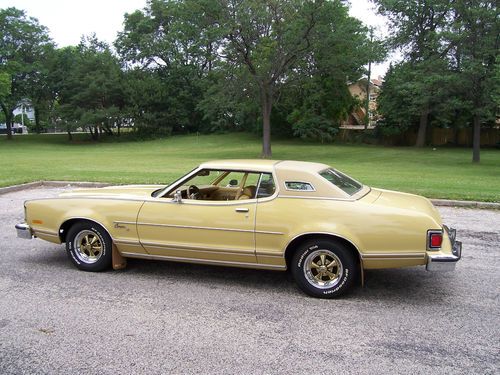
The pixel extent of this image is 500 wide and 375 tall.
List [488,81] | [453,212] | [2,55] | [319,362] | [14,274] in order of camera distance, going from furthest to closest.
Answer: [2,55] < [488,81] < [453,212] < [14,274] < [319,362]

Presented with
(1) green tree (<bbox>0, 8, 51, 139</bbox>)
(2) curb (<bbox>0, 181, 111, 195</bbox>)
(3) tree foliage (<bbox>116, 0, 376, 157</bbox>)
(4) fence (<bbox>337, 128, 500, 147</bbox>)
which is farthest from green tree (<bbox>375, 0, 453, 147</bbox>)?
(1) green tree (<bbox>0, 8, 51, 139</bbox>)

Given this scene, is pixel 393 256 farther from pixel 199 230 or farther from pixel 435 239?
pixel 199 230

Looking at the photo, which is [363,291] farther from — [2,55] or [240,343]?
[2,55]

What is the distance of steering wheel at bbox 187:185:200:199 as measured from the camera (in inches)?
227

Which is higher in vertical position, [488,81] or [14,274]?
[488,81]

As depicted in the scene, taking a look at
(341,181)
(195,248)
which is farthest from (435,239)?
(195,248)

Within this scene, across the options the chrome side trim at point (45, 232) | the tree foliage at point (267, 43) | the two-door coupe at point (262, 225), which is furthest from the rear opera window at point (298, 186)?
the tree foliage at point (267, 43)

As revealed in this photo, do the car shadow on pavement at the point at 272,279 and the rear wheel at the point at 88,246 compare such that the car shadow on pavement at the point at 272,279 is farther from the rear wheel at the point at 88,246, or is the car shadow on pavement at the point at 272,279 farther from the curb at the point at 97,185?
the curb at the point at 97,185

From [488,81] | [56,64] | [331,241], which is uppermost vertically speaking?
[56,64]

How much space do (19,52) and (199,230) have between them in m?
59.4

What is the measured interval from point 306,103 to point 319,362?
143ft

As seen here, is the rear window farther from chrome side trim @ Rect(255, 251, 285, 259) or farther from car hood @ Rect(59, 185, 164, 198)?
car hood @ Rect(59, 185, 164, 198)

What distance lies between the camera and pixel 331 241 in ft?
15.9

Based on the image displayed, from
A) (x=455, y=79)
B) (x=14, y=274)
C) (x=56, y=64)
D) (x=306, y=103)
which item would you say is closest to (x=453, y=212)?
(x=14, y=274)
